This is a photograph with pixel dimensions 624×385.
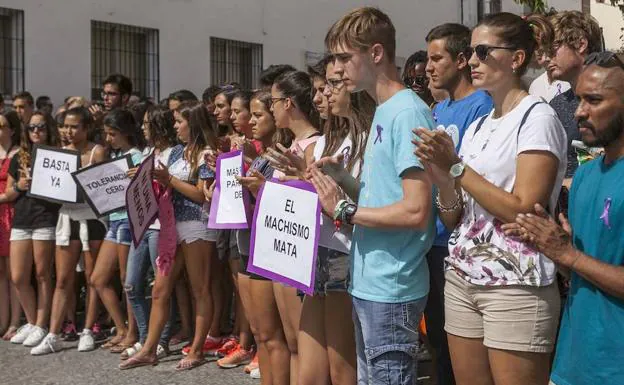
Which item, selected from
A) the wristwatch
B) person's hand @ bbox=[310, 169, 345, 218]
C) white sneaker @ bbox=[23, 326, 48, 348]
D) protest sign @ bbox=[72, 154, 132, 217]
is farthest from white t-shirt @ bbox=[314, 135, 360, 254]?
white sneaker @ bbox=[23, 326, 48, 348]

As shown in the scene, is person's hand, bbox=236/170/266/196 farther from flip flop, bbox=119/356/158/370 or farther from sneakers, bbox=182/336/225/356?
sneakers, bbox=182/336/225/356

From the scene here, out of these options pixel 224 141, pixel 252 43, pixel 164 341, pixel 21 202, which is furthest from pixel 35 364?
pixel 252 43

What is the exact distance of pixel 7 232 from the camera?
7.83m

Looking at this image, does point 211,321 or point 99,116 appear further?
point 99,116

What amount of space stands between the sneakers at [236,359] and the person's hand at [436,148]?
3981 mm

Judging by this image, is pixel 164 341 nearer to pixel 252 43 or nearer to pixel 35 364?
pixel 35 364

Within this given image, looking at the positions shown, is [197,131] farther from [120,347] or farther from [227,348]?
[120,347]

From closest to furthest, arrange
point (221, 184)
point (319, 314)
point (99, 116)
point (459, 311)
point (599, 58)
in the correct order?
point (599, 58)
point (459, 311)
point (319, 314)
point (221, 184)
point (99, 116)

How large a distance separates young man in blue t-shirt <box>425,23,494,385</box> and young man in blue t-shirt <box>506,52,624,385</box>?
5.42 ft

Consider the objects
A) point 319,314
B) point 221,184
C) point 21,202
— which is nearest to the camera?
point 319,314

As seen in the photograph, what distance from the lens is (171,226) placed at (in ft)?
21.7

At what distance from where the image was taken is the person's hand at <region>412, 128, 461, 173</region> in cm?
293

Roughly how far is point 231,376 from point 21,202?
8.73ft

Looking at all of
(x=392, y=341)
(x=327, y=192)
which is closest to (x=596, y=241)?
(x=392, y=341)
